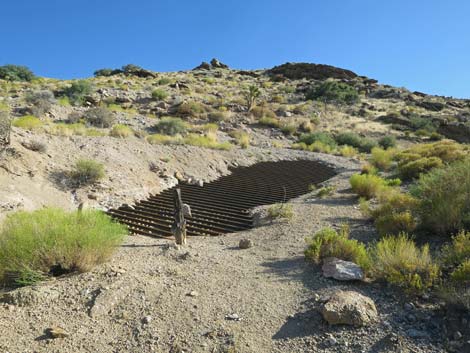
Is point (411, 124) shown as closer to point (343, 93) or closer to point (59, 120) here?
point (343, 93)

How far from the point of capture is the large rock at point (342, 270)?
4.43 m

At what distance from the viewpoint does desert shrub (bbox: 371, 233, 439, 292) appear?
399 centimetres

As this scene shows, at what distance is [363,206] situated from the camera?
7.62 metres

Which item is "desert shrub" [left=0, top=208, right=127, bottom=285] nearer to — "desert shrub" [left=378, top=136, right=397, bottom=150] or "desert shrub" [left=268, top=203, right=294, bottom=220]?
"desert shrub" [left=268, top=203, right=294, bottom=220]

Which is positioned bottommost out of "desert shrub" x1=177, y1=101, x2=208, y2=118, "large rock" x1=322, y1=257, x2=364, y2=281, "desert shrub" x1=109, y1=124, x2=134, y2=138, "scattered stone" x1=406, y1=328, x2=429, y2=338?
"scattered stone" x1=406, y1=328, x2=429, y2=338

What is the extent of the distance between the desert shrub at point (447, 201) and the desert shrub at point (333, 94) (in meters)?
30.7

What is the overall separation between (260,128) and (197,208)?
1649 cm

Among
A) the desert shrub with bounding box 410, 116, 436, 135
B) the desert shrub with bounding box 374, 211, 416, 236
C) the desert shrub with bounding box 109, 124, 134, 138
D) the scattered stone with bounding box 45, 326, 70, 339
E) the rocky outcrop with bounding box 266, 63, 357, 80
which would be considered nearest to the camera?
the scattered stone with bounding box 45, 326, 70, 339

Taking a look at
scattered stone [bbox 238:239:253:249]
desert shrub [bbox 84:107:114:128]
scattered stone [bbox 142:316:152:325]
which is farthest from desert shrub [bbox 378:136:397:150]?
scattered stone [bbox 142:316:152:325]

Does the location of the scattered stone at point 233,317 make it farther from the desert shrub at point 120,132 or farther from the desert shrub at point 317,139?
the desert shrub at point 317,139

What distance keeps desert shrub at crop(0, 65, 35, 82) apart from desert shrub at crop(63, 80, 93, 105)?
12127 mm

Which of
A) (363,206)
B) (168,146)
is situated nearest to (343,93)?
(168,146)

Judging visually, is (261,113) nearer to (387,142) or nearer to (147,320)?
(387,142)

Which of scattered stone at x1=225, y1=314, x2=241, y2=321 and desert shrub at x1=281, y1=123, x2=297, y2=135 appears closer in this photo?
scattered stone at x1=225, y1=314, x2=241, y2=321
